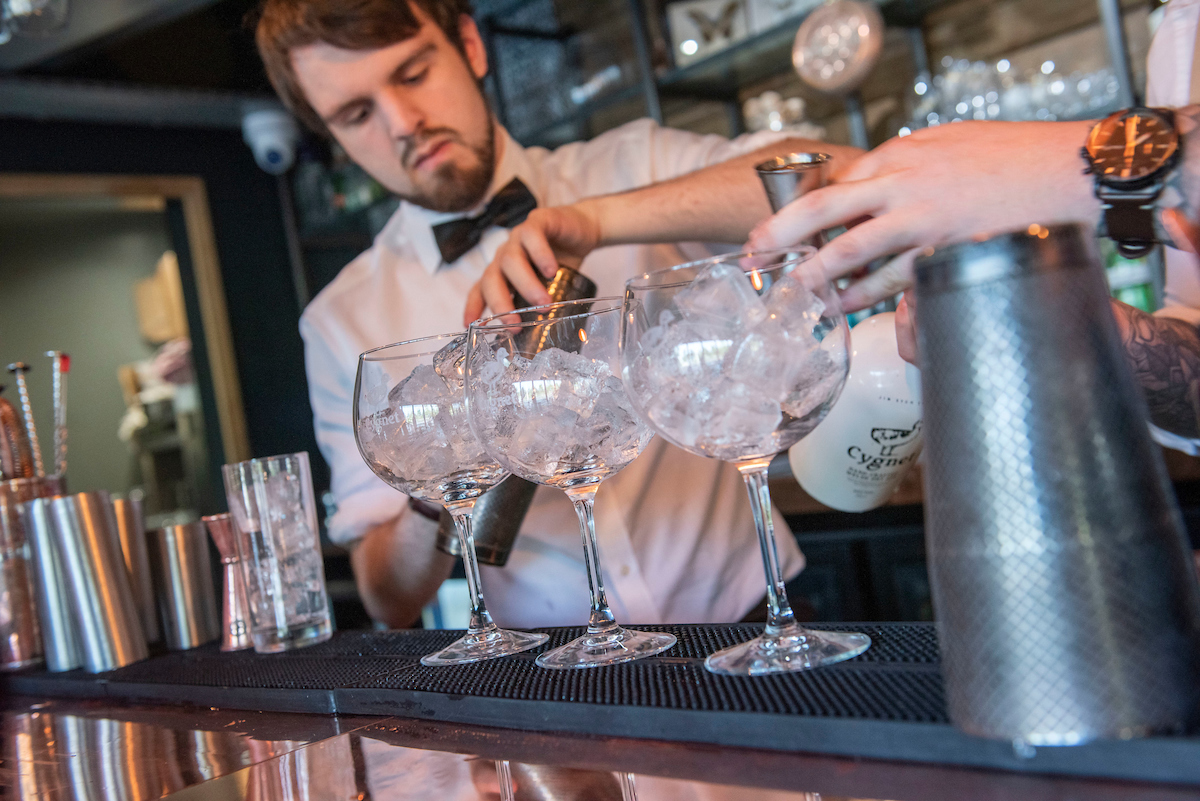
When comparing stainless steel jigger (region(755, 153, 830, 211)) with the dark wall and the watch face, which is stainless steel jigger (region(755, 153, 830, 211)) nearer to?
the watch face

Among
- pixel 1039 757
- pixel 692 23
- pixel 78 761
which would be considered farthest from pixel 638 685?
A: pixel 692 23

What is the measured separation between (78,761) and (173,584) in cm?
47

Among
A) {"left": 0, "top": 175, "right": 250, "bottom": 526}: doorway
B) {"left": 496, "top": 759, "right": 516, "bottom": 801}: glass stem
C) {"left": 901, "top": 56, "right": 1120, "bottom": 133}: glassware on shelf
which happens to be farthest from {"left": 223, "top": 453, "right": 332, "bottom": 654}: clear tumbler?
{"left": 0, "top": 175, "right": 250, "bottom": 526}: doorway

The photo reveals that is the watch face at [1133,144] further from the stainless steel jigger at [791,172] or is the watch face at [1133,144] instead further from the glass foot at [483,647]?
the glass foot at [483,647]

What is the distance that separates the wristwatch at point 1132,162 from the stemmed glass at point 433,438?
51cm

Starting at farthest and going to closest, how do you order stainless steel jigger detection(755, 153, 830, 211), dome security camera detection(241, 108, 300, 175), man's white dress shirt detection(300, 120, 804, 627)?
dome security camera detection(241, 108, 300, 175)
man's white dress shirt detection(300, 120, 804, 627)
stainless steel jigger detection(755, 153, 830, 211)

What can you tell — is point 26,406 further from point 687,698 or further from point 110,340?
point 110,340

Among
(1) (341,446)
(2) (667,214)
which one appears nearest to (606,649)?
(2) (667,214)

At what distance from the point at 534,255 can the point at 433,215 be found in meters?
0.83

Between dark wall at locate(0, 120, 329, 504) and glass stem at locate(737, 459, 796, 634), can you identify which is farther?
dark wall at locate(0, 120, 329, 504)

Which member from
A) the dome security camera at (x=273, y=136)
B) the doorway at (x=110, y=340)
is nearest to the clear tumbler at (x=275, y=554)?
the dome security camera at (x=273, y=136)

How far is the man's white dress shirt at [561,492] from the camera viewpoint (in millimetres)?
1607

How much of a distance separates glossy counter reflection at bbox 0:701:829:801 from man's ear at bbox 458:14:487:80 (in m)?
1.30

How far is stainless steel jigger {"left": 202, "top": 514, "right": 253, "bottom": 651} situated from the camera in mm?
1214
